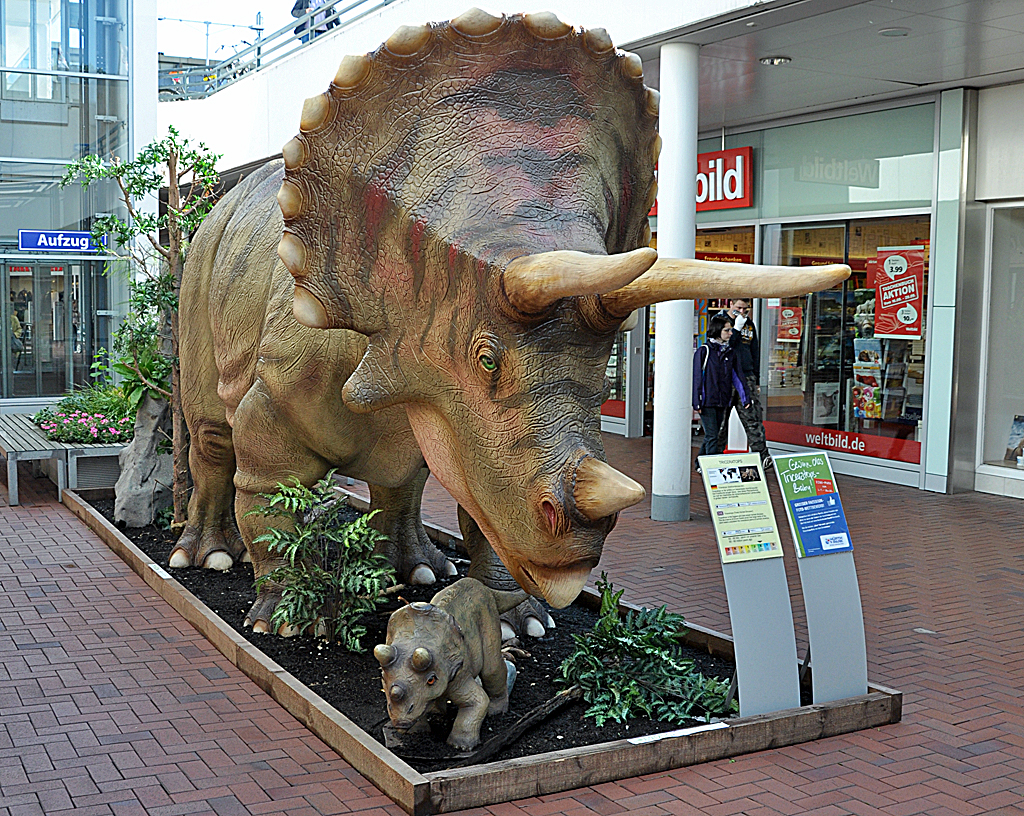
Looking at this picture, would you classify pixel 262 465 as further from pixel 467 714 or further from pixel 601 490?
pixel 601 490

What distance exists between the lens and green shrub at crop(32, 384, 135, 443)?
11195 mm

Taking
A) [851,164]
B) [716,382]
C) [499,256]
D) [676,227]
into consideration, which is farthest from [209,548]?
[851,164]

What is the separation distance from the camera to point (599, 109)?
14.2 ft

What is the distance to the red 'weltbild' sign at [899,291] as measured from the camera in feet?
39.4

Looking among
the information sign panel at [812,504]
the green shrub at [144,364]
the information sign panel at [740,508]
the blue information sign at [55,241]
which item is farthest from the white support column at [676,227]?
the blue information sign at [55,241]

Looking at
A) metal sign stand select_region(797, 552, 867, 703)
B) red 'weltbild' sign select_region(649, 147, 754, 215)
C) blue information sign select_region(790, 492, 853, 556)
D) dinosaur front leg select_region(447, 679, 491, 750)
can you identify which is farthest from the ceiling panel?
dinosaur front leg select_region(447, 679, 491, 750)

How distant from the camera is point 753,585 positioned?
197 inches

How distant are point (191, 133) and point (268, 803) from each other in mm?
18221

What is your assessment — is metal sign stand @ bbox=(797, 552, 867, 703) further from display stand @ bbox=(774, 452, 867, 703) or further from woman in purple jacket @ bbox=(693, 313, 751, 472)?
woman in purple jacket @ bbox=(693, 313, 751, 472)

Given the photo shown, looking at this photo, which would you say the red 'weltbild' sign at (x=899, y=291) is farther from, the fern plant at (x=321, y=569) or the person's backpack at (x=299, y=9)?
the person's backpack at (x=299, y=9)

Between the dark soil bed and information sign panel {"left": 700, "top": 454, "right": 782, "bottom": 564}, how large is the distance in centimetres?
78

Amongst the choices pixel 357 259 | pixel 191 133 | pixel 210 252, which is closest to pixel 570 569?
pixel 357 259

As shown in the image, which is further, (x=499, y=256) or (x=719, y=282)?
(x=499, y=256)

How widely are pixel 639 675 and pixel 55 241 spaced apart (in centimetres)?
1371
